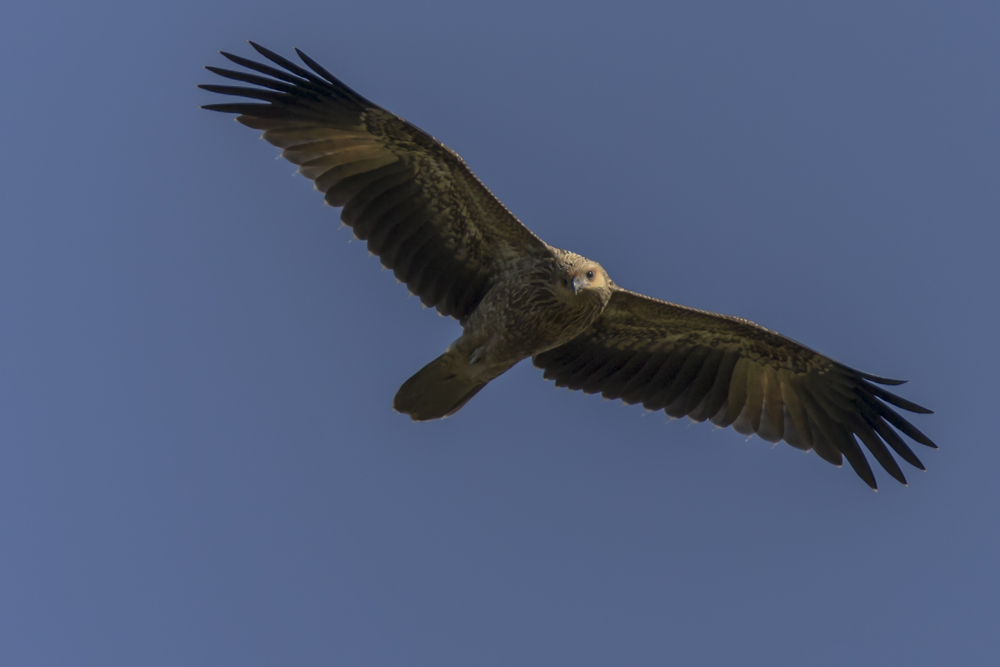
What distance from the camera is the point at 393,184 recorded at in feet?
32.8

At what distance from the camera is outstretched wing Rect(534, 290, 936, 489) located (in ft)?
35.3

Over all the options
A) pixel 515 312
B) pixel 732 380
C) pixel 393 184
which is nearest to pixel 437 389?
pixel 515 312

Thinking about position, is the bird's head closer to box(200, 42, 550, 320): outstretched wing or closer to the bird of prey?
the bird of prey

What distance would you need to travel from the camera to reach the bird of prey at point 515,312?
9703 mm

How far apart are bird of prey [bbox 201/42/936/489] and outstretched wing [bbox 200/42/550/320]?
0.04 ft

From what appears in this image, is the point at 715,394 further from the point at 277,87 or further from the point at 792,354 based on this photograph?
the point at 277,87

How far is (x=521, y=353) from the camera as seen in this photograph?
32.6ft

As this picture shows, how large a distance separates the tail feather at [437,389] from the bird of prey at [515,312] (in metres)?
0.01

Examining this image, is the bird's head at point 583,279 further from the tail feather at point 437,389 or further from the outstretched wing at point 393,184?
the tail feather at point 437,389

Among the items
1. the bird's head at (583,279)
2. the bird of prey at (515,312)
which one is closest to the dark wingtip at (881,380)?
the bird of prey at (515,312)

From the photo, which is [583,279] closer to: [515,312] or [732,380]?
[515,312]

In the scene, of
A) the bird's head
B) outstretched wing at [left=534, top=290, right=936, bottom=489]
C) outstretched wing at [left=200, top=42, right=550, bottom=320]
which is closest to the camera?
the bird's head

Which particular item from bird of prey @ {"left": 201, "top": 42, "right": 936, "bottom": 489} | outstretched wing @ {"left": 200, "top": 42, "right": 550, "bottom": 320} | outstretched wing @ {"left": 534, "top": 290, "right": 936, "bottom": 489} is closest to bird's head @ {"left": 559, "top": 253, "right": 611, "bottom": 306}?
bird of prey @ {"left": 201, "top": 42, "right": 936, "bottom": 489}

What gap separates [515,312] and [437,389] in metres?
1.01
